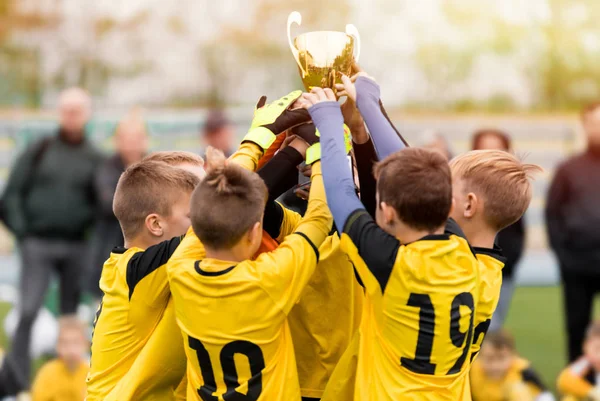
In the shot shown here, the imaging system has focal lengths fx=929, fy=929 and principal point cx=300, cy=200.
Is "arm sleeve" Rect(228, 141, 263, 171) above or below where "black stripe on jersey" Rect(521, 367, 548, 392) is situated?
above

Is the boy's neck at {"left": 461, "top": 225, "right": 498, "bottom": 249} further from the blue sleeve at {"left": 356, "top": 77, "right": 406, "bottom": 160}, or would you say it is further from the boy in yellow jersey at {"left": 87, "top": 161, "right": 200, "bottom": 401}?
the boy in yellow jersey at {"left": 87, "top": 161, "right": 200, "bottom": 401}

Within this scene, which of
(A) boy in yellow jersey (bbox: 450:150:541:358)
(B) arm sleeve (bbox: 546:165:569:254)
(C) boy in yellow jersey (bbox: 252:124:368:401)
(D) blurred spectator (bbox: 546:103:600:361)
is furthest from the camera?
(B) arm sleeve (bbox: 546:165:569:254)

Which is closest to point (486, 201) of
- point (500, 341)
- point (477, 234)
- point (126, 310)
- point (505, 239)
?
point (477, 234)

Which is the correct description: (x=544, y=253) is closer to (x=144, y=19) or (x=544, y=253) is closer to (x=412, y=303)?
(x=144, y=19)

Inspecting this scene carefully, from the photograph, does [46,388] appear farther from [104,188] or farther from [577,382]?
[577,382]

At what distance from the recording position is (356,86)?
2.72 m

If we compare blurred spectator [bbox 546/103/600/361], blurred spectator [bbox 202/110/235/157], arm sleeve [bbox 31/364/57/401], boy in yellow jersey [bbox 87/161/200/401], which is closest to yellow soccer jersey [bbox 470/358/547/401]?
blurred spectator [bbox 546/103/600/361]

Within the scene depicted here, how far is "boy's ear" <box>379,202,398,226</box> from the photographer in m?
2.48

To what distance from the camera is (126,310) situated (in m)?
2.84

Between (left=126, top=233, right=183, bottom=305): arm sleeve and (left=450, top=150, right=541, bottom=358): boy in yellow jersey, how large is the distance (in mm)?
875

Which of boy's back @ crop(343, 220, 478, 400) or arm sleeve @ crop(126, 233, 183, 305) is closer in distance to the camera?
boy's back @ crop(343, 220, 478, 400)

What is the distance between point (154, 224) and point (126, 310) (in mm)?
282

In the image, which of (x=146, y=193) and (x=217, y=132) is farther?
(x=217, y=132)

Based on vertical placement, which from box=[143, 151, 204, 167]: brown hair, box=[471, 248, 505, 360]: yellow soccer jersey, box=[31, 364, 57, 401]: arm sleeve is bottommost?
box=[31, 364, 57, 401]: arm sleeve
